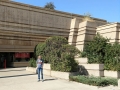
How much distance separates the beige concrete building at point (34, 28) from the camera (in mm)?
17484

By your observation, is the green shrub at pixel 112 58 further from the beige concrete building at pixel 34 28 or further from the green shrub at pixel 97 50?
the beige concrete building at pixel 34 28

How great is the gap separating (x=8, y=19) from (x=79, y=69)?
964 centimetres

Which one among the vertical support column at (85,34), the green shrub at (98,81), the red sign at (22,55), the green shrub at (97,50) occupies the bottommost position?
the green shrub at (98,81)

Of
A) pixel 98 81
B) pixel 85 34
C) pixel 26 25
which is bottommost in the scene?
pixel 98 81

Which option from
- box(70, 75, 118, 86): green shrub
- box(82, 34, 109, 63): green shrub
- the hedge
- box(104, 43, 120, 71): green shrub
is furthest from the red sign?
box(70, 75, 118, 86): green shrub

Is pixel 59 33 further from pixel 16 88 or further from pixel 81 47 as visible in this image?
pixel 16 88

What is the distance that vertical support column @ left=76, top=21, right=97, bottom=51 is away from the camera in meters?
17.0

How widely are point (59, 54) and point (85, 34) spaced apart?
479cm

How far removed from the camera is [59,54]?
13367mm

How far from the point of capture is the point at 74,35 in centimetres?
1948

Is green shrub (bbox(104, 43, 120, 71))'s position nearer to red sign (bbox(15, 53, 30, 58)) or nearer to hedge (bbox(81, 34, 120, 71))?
hedge (bbox(81, 34, 120, 71))

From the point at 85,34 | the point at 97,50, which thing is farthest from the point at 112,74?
the point at 85,34

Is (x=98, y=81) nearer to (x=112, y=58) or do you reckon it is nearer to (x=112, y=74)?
(x=112, y=74)

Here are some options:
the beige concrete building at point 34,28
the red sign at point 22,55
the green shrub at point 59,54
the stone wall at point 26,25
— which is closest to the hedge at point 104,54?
the green shrub at point 59,54
